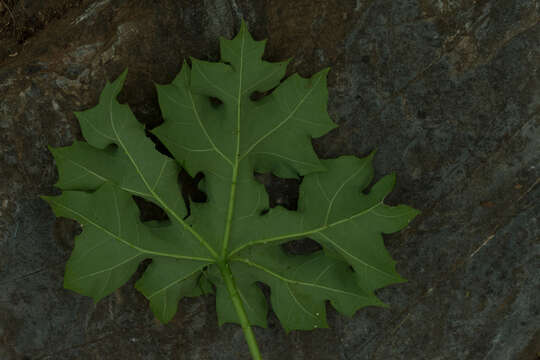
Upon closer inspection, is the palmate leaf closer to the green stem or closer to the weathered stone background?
the green stem

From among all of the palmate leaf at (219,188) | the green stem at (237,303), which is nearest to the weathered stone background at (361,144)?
the palmate leaf at (219,188)

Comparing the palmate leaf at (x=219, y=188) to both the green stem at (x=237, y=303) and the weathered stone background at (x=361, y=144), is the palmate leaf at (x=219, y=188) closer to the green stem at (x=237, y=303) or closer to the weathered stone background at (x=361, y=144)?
the green stem at (x=237, y=303)

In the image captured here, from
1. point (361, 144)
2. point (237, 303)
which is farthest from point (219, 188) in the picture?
point (361, 144)

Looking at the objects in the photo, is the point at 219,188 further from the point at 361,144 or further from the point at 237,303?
the point at 361,144

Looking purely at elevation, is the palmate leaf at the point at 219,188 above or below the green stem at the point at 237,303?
above

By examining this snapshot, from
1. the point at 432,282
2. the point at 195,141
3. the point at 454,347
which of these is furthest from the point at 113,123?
the point at 454,347

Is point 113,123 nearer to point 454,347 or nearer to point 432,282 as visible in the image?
point 432,282

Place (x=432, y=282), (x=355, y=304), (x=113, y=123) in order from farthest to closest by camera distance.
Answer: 1. (x=432, y=282)
2. (x=355, y=304)
3. (x=113, y=123)
